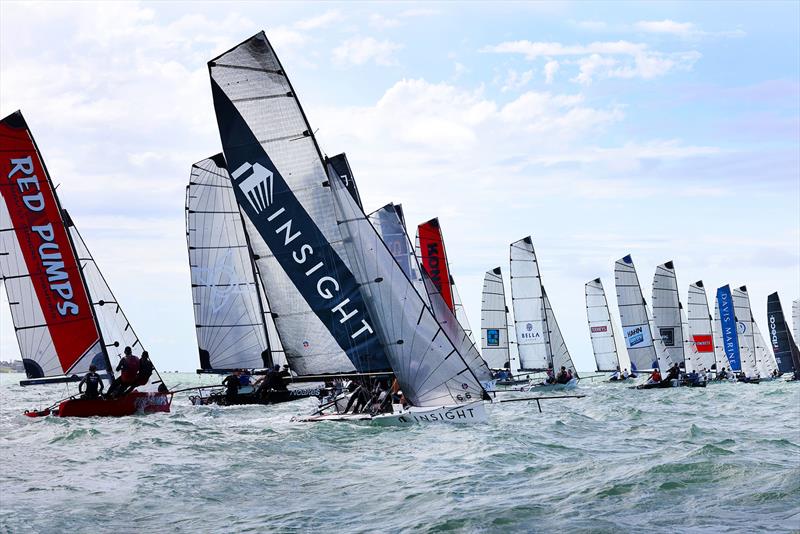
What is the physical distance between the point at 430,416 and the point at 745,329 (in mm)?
54769

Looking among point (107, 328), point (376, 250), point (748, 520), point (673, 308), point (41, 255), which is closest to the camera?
point (748, 520)

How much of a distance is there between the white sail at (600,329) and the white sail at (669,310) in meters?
5.85

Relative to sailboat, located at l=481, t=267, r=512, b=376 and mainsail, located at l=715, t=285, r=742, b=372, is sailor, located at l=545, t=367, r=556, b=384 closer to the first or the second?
sailboat, located at l=481, t=267, r=512, b=376

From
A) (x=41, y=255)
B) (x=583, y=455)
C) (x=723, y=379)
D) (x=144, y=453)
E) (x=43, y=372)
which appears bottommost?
(x=723, y=379)

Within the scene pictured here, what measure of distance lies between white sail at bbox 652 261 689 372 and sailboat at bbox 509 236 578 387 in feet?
17.3

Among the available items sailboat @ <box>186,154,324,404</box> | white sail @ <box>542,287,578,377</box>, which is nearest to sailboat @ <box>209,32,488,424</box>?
sailboat @ <box>186,154,324,404</box>

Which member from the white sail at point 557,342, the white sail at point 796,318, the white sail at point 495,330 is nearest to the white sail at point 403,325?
the white sail at point 557,342

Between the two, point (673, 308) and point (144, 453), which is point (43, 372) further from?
point (673, 308)

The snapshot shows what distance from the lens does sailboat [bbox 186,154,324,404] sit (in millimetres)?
35562

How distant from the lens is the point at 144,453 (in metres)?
17.3

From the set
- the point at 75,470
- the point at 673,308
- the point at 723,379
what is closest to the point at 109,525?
the point at 75,470

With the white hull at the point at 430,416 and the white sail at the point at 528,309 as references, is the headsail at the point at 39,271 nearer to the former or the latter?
the white hull at the point at 430,416

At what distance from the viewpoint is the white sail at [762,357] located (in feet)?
225

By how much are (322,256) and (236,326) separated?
16.0 metres
